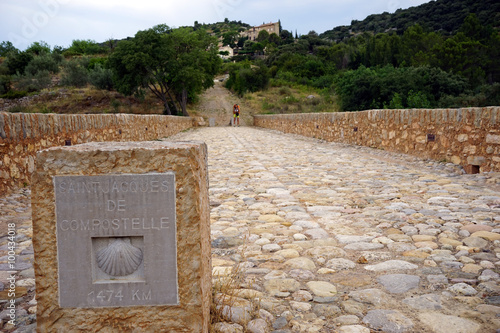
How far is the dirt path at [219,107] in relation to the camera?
33.0m

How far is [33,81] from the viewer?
114 feet

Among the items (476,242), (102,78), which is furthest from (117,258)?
(102,78)

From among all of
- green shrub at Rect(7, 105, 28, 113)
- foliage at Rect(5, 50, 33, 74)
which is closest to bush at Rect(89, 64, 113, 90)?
green shrub at Rect(7, 105, 28, 113)

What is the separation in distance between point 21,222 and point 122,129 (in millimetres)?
6074

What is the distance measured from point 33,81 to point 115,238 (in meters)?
39.1

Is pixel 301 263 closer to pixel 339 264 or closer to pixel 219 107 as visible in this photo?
pixel 339 264

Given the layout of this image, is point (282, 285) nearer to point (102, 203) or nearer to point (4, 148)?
point (102, 203)

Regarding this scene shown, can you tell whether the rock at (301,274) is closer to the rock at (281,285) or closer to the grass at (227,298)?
the rock at (281,285)

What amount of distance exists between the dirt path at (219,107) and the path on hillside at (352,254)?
26.8 m

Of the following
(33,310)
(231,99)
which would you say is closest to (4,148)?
(33,310)

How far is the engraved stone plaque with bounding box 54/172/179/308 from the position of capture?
1710mm

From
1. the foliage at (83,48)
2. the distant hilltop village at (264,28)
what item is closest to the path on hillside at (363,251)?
the foliage at (83,48)

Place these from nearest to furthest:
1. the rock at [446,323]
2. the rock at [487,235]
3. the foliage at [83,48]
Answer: the rock at [446,323] → the rock at [487,235] → the foliage at [83,48]

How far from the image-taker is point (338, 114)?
12383mm
